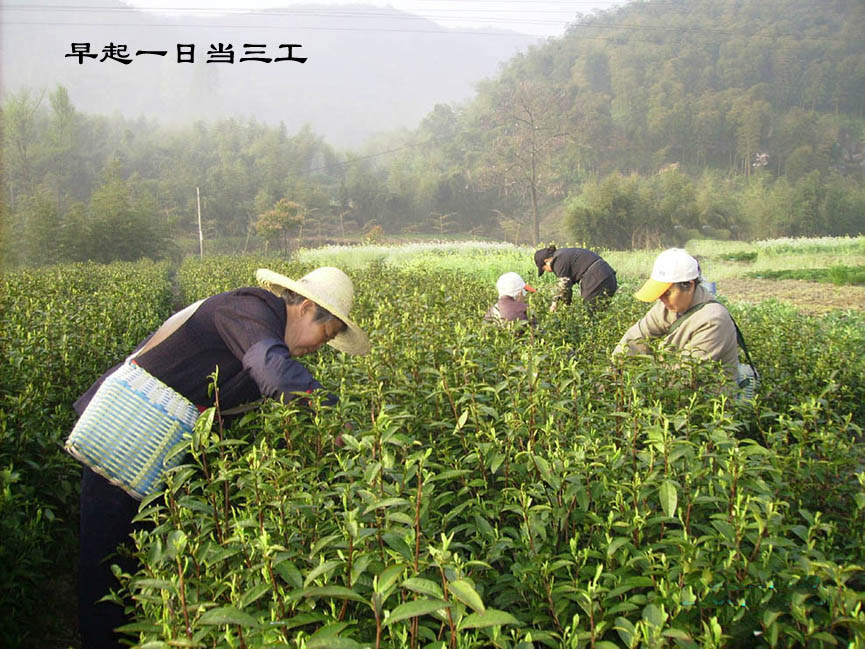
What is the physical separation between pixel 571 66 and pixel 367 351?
309 feet

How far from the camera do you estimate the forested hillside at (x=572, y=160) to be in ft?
118

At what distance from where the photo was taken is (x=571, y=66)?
3425 inches

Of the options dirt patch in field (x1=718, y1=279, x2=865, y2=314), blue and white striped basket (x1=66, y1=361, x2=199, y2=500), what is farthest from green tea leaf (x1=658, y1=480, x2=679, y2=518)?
dirt patch in field (x1=718, y1=279, x2=865, y2=314)

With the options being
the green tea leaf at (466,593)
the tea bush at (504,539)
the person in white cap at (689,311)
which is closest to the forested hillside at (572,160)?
the person in white cap at (689,311)

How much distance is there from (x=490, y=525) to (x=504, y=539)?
0.08m

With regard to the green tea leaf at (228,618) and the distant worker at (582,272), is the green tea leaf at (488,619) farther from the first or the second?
the distant worker at (582,272)

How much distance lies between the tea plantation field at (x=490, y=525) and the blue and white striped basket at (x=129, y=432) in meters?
0.24

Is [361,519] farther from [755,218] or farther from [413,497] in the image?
[755,218]

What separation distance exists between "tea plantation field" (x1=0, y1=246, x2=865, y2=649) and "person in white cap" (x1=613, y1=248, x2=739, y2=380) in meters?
0.83

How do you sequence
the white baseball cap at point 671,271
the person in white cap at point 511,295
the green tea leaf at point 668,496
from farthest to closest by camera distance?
the person in white cap at point 511,295
the white baseball cap at point 671,271
the green tea leaf at point 668,496

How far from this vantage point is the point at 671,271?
3617 mm

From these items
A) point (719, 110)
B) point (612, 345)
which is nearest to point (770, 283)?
point (612, 345)

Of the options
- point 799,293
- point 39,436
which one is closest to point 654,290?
point 39,436

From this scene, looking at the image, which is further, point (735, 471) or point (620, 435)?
point (620, 435)
